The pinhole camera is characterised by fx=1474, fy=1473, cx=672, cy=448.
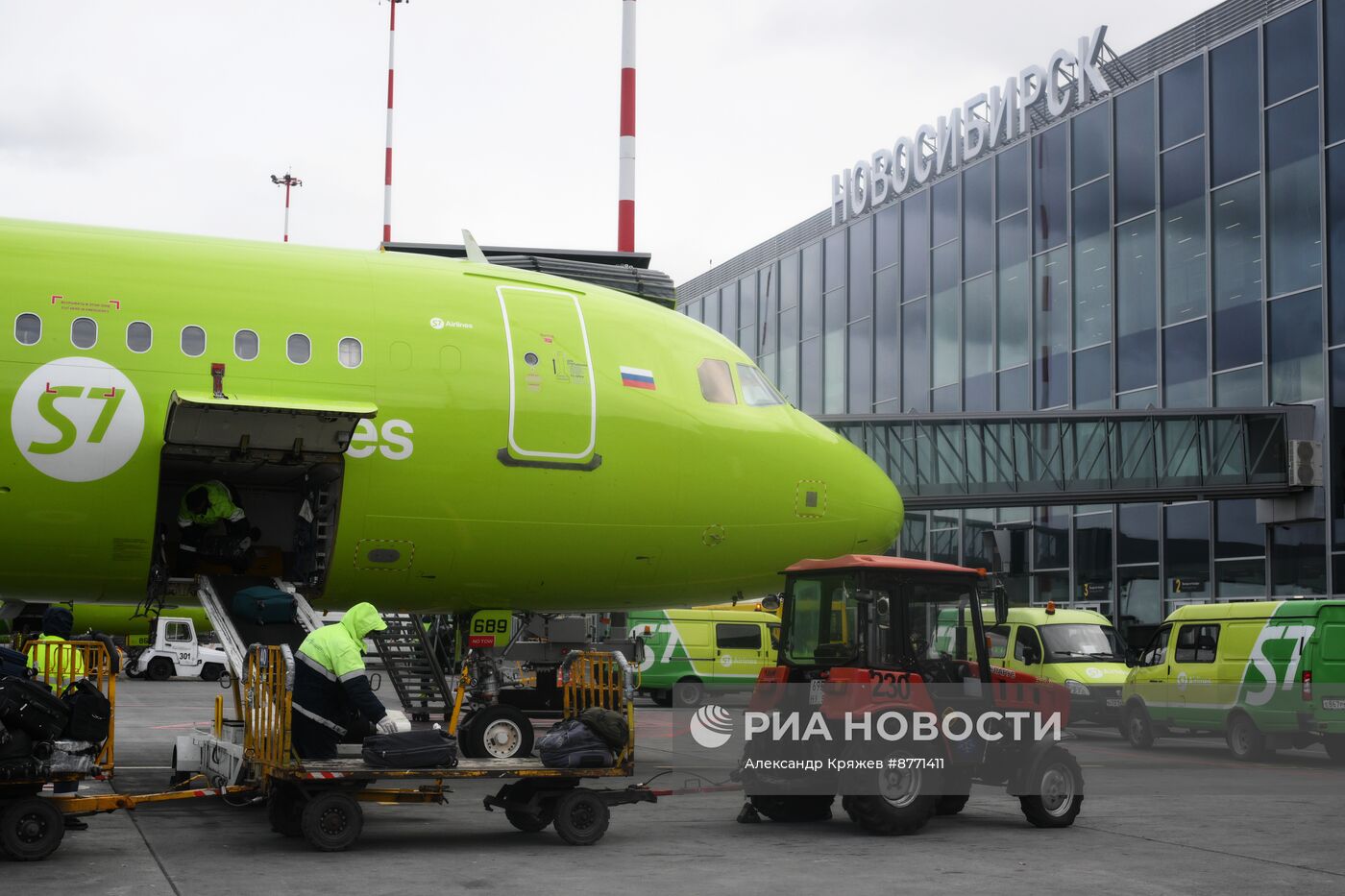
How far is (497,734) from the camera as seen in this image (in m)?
14.7

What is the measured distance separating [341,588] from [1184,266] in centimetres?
2561

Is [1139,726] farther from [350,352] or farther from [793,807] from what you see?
[350,352]

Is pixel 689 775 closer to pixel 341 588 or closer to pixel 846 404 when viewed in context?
pixel 341 588

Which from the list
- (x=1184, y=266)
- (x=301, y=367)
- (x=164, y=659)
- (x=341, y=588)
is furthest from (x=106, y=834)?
(x=164, y=659)

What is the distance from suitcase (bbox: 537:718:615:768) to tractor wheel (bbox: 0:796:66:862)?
3.67 m

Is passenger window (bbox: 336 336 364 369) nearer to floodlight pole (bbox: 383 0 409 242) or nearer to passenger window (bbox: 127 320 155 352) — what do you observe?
passenger window (bbox: 127 320 155 352)

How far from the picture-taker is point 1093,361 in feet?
123

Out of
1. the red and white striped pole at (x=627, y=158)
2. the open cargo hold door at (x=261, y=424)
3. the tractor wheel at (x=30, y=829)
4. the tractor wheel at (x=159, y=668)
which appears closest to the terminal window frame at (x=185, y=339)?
the open cargo hold door at (x=261, y=424)

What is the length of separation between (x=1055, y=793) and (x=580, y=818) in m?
4.32

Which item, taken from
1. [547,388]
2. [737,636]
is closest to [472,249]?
[547,388]

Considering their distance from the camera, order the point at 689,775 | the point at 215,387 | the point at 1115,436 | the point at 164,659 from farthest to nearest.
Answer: the point at 164,659 < the point at 1115,436 < the point at 689,775 < the point at 215,387

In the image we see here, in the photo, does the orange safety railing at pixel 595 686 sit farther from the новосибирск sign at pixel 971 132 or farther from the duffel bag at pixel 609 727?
the новосибирск sign at pixel 971 132

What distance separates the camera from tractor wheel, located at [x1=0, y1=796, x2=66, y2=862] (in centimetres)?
1052

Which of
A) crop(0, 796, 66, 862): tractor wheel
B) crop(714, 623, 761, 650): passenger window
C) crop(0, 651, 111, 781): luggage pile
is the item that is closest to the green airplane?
crop(0, 651, 111, 781): luggage pile
